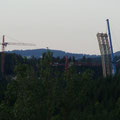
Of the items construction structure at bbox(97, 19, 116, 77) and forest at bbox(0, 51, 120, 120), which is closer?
forest at bbox(0, 51, 120, 120)

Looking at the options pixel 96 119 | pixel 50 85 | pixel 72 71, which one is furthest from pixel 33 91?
pixel 96 119

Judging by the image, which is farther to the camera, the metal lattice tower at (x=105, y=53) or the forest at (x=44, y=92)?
the metal lattice tower at (x=105, y=53)

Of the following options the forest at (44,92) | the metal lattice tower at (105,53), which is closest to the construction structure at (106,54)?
the metal lattice tower at (105,53)

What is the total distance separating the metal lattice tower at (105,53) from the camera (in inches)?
2889

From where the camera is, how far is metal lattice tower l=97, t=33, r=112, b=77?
7338cm

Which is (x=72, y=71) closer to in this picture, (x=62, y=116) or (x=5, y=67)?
(x=62, y=116)

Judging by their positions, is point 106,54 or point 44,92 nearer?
point 44,92

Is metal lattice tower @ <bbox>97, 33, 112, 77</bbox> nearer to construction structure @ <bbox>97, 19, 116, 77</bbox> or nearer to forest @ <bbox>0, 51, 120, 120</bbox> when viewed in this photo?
construction structure @ <bbox>97, 19, 116, 77</bbox>

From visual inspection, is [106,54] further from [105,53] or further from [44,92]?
[44,92]

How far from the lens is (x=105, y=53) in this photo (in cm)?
7550

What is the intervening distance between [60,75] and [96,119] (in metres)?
4.71

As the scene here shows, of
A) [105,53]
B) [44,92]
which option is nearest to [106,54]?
[105,53]

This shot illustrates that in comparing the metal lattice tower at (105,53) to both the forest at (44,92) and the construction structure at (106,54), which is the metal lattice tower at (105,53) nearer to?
the construction structure at (106,54)

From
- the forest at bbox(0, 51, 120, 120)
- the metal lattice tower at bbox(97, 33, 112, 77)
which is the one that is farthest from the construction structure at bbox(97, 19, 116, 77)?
the forest at bbox(0, 51, 120, 120)
